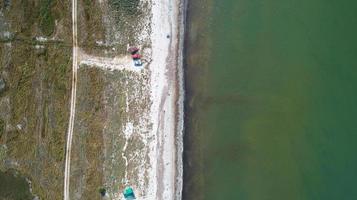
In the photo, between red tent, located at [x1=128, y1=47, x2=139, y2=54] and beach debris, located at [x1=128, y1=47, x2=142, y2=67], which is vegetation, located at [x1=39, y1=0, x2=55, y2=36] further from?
beach debris, located at [x1=128, y1=47, x2=142, y2=67]

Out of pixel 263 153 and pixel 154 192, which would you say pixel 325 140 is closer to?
pixel 263 153

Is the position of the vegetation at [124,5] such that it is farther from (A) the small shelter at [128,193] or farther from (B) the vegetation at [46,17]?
(A) the small shelter at [128,193]

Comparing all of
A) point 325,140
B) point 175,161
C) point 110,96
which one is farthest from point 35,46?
point 325,140

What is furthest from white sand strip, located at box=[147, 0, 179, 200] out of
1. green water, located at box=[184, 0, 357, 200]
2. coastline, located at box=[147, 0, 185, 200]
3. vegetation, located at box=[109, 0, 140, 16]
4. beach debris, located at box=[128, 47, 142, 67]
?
vegetation, located at box=[109, 0, 140, 16]

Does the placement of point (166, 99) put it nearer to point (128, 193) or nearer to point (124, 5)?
point (128, 193)

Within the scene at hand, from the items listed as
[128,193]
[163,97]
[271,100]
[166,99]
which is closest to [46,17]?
[163,97]
